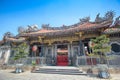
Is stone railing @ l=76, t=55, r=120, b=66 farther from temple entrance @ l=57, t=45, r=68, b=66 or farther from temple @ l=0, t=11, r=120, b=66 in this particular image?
temple entrance @ l=57, t=45, r=68, b=66

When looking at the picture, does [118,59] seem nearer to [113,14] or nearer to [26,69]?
[113,14]

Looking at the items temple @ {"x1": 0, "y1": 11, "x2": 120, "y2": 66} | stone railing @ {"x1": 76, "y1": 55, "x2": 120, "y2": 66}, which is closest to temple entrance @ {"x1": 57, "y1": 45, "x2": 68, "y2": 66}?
temple @ {"x1": 0, "y1": 11, "x2": 120, "y2": 66}

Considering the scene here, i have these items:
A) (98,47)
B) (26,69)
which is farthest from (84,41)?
(26,69)

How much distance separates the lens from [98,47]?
7883 millimetres

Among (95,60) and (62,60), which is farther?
(62,60)

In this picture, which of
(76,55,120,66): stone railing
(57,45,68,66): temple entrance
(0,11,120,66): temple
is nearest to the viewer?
(76,55,120,66): stone railing

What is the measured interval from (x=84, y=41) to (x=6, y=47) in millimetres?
11900

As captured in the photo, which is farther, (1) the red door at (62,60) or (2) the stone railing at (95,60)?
(1) the red door at (62,60)

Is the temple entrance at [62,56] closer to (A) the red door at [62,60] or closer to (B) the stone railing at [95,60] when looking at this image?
(A) the red door at [62,60]

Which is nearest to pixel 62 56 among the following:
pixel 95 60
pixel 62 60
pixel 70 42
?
pixel 62 60

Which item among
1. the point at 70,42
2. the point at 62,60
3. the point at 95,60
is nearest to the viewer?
the point at 95,60

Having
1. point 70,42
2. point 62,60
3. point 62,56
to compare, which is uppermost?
point 70,42

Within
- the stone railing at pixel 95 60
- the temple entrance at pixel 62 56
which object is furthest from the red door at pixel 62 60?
the stone railing at pixel 95 60

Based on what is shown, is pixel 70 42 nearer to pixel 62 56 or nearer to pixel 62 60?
pixel 62 56
